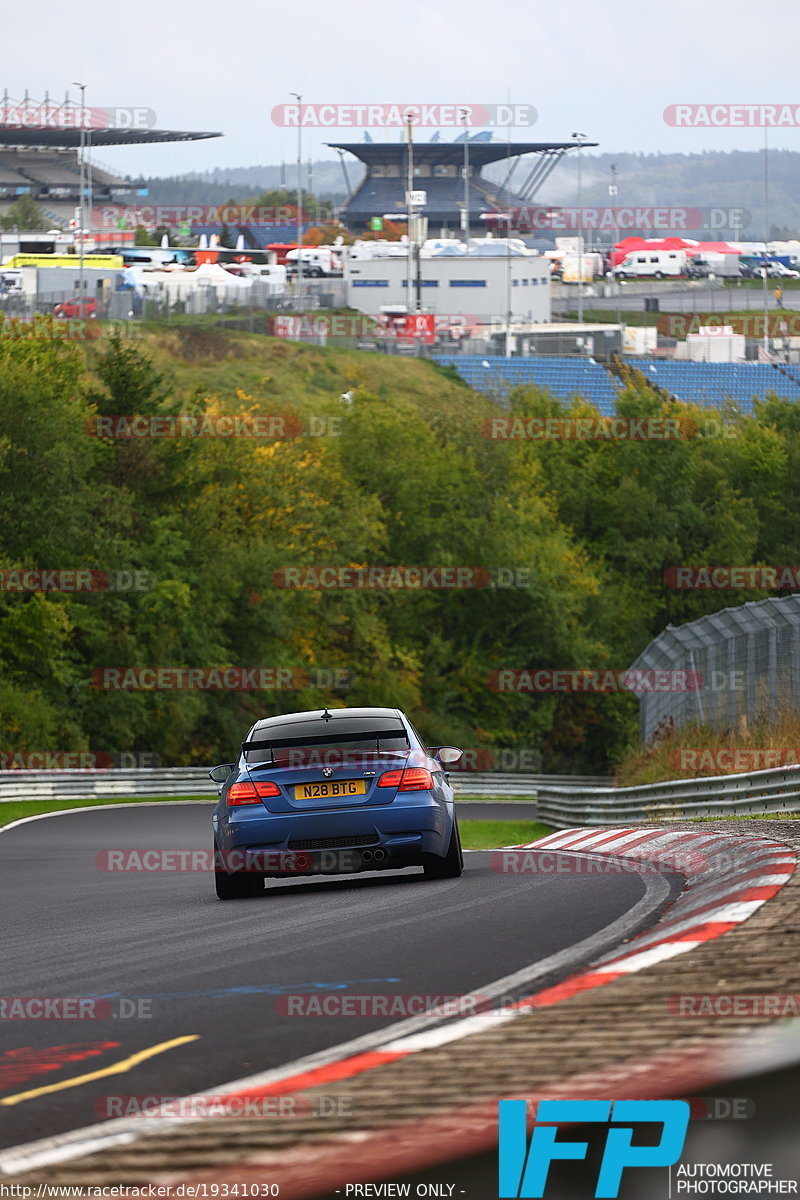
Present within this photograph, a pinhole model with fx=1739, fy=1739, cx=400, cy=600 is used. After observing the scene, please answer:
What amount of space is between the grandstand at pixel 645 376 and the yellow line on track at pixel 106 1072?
305 ft

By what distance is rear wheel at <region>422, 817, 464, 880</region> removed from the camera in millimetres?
12547

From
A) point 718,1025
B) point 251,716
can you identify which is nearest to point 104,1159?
point 718,1025

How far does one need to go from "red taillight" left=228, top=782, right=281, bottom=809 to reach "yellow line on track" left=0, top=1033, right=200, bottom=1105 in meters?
5.72

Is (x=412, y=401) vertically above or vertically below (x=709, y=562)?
above

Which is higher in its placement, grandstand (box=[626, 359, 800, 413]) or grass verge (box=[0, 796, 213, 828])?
grandstand (box=[626, 359, 800, 413])

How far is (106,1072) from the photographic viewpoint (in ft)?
19.0

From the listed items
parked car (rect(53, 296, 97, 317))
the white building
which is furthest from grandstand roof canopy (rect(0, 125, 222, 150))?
parked car (rect(53, 296, 97, 317))

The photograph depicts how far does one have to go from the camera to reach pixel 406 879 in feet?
43.0

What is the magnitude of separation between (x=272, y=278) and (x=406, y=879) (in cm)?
13927

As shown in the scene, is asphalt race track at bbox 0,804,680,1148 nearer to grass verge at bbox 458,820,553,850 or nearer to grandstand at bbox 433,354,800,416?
grass verge at bbox 458,820,553,850

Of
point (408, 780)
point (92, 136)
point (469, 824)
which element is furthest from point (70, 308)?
point (92, 136)

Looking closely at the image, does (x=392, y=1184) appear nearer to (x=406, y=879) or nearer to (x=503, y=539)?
(x=406, y=879)

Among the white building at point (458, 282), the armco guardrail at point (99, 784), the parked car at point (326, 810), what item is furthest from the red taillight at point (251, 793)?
the white building at point (458, 282)

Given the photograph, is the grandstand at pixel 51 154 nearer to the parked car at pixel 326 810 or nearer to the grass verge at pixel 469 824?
the grass verge at pixel 469 824
